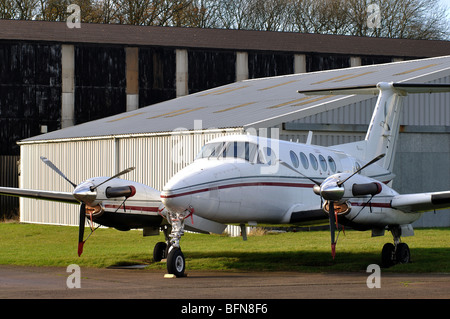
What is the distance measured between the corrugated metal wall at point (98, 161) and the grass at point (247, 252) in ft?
9.28

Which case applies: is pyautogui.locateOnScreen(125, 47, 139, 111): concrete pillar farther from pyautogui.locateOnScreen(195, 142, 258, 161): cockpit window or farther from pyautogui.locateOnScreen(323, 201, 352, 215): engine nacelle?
pyautogui.locateOnScreen(323, 201, 352, 215): engine nacelle

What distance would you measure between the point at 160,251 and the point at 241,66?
29003 mm

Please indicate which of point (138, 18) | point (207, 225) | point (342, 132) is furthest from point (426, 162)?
point (138, 18)

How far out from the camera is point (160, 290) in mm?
14805

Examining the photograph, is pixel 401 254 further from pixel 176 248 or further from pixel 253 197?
pixel 176 248

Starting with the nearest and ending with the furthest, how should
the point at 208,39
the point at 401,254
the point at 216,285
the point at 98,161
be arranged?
the point at 216,285
the point at 401,254
the point at 98,161
the point at 208,39

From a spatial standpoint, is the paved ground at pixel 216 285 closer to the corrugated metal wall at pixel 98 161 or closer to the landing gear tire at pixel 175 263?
the landing gear tire at pixel 175 263

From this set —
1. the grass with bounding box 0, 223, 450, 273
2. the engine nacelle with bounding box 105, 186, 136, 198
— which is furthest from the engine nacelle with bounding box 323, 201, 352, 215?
the engine nacelle with bounding box 105, 186, 136, 198

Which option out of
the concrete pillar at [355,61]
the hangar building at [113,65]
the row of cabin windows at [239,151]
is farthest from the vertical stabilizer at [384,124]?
the concrete pillar at [355,61]

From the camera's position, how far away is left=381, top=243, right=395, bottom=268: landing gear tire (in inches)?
779

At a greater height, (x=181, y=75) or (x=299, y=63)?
(x=299, y=63)

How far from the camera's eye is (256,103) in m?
34.6

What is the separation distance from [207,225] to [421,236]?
11462 mm

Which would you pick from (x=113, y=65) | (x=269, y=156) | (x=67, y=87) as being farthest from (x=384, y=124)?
(x=67, y=87)
